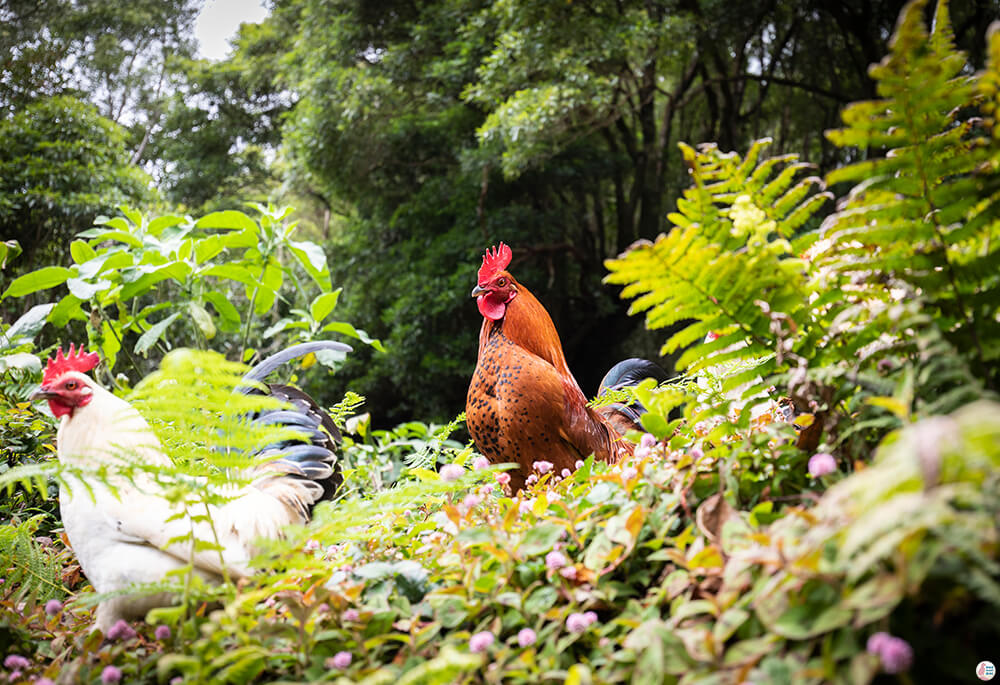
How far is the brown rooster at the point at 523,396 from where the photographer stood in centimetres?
199

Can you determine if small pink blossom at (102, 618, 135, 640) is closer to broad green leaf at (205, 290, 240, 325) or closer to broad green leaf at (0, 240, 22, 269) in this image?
broad green leaf at (205, 290, 240, 325)

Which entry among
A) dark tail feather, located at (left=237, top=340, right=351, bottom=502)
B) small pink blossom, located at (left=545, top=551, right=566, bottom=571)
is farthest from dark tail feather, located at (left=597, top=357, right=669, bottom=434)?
small pink blossom, located at (left=545, top=551, right=566, bottom=571)

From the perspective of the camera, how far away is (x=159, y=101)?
40.6 feet

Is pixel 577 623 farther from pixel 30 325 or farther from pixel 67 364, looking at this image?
pixel 30 325

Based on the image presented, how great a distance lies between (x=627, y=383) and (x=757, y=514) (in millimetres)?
1757

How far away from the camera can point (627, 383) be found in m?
2.67

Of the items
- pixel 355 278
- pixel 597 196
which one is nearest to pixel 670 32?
pixel 597 196

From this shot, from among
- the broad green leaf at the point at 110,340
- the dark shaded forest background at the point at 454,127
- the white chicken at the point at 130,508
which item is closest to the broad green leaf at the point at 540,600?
the white chicken at the point at 130,508

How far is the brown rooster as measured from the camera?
1.99m

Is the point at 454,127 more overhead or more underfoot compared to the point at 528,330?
more overhead

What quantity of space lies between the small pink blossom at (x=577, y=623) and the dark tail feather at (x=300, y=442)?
99 cm

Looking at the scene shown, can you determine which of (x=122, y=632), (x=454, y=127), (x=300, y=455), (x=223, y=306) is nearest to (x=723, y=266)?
(x=122, y=632)

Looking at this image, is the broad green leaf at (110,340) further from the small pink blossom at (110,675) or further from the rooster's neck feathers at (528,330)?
the small pink blossom at (110,675)

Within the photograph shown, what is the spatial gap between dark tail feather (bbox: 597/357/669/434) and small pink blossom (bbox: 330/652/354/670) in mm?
1730
